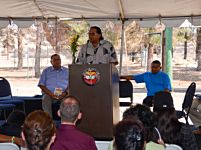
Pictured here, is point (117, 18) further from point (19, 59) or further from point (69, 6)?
point (19, 59)

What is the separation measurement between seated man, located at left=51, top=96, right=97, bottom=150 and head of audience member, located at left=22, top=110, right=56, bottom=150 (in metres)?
0.34

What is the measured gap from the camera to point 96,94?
4137 mm

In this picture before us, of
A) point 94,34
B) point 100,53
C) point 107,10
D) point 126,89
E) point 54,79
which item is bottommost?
point 126,89

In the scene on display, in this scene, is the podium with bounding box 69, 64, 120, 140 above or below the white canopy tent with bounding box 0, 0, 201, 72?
below

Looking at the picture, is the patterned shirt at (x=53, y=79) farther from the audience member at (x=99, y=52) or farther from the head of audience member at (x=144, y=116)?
the head of audience member at (x=144, y=116)

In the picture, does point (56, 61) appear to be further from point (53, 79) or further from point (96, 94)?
point (96, 94)

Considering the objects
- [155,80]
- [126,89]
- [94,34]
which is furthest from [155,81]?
[94,34]

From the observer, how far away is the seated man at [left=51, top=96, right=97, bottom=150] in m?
2.31

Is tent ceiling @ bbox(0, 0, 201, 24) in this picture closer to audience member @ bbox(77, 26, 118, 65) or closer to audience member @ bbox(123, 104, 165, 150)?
audience member @ bbox(77, 26, 118, 65)

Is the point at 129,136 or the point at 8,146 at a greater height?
the point at 129,136

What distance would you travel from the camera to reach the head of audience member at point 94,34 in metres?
4.55

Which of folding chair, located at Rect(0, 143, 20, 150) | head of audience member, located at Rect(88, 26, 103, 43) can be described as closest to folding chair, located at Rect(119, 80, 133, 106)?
head of audience member, located at Rect(88, 26, 103, 43)

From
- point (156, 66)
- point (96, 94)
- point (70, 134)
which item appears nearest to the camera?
point (70, 134)

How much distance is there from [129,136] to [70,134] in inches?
25.1
